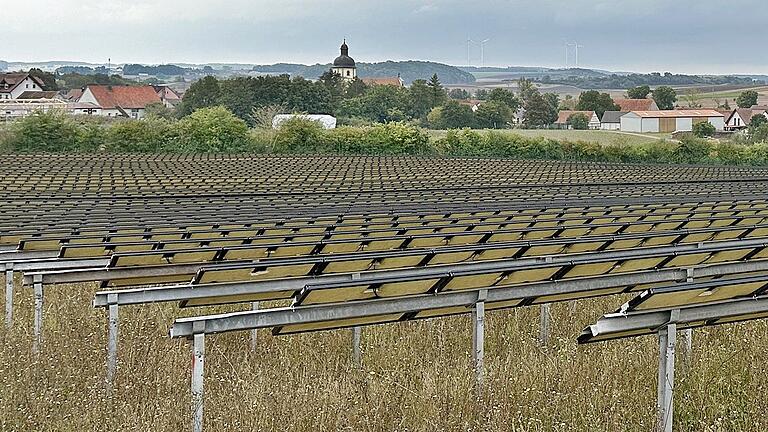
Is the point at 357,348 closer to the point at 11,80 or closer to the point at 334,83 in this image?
the point at 334,83

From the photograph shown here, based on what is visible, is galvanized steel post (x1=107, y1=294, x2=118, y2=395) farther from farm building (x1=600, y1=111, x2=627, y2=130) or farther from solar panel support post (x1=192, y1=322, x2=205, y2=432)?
farm building (x1=600, y1=111, x2=627, y2=130)

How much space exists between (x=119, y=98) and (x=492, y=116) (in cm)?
6260

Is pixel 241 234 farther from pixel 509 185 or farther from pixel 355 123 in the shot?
pixel 355 123

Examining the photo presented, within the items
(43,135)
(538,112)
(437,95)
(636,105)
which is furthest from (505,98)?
(43,135)

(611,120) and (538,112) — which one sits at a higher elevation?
(538,112)

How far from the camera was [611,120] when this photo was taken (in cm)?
13500

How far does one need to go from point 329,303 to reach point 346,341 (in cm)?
333

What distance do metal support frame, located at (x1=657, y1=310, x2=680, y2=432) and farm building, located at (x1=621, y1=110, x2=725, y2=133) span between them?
A: 124 m

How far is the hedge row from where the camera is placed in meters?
60.2

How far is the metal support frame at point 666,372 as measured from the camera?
22.1ft

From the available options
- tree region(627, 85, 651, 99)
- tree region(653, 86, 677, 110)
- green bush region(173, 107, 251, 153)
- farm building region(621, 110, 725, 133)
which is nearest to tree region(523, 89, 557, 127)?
farm building region(621, 110, 725, 133)

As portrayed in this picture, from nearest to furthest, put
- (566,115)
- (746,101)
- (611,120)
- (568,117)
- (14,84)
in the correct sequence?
(568,117) < (611,120) < (566,115) < (14,84) < (746,101)

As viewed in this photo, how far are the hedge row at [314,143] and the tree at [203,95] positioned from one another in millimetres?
38528

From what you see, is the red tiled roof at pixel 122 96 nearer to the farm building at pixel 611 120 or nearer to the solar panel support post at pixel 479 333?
the farm building at pixel 611 120
